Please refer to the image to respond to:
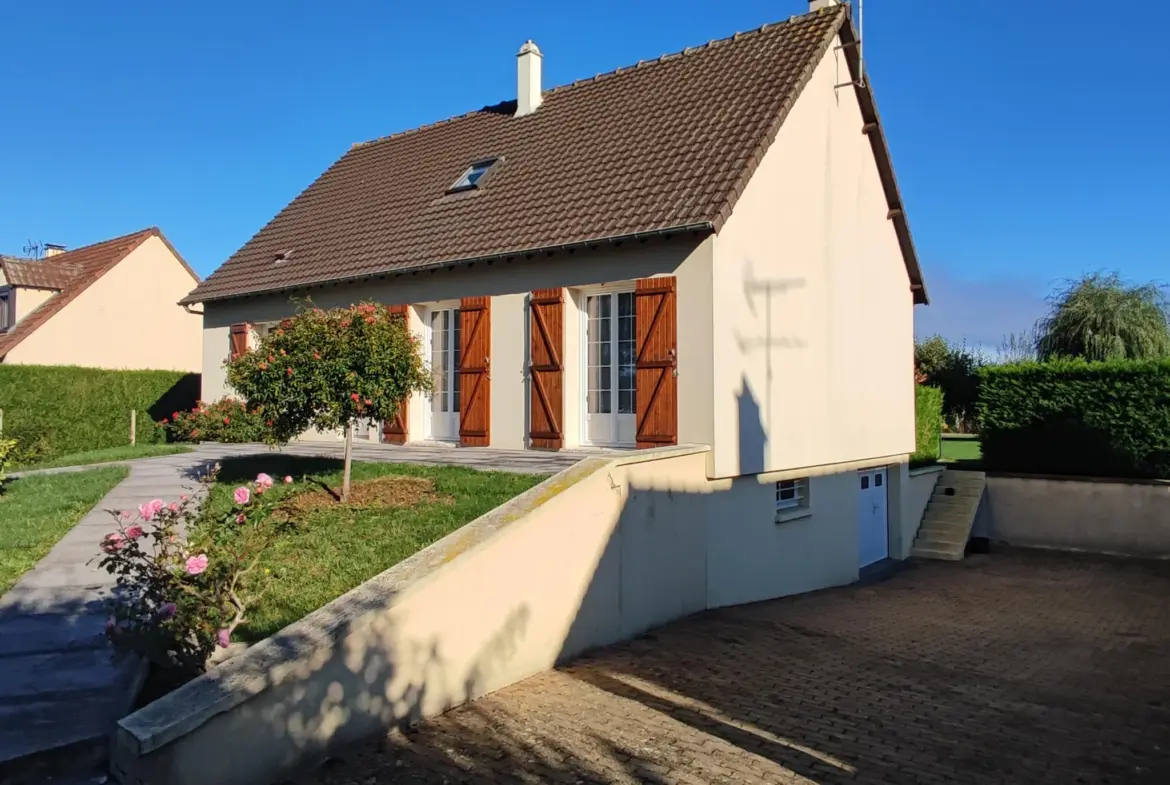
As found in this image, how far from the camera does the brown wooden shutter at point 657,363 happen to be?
989 cm

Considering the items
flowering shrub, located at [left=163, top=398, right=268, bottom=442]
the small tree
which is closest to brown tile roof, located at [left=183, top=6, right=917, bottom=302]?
flowering shrub, located at [left=163, top=398, right=268, bottom=442]

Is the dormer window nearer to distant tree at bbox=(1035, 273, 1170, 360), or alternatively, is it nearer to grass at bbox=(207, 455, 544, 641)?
grass at bbox=(207, 455, 544, 641)

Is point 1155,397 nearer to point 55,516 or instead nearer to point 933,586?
point 933,586

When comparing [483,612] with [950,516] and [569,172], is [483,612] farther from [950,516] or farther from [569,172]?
[950,516]

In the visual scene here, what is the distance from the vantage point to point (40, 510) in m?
9.62

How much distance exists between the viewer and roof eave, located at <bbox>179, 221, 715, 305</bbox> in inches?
377

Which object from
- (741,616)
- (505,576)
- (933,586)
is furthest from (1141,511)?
(505,576)

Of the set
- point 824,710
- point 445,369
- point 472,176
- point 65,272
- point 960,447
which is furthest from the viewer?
point 960,447

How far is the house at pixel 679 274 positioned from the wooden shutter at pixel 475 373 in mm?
35

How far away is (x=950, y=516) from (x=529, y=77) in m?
12.0

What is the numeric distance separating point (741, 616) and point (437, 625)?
466cm

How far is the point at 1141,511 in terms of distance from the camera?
15133 mm

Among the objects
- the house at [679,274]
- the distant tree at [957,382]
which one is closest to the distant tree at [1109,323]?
the distant tree at [957,382]

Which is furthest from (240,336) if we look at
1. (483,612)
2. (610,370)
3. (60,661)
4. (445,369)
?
(483,612)
